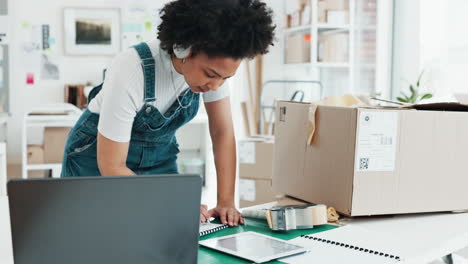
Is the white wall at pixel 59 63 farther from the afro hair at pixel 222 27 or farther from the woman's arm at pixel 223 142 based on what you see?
the afro hair at pixel 222 27

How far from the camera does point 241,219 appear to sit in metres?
1.30

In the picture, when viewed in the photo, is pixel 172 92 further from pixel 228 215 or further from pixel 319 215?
pixel 319 215

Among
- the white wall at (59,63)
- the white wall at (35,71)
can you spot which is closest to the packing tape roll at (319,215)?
the white wall at (59,63)

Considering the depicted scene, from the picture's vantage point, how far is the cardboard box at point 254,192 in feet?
9.38

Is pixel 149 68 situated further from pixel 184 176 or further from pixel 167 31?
pixel 184 176

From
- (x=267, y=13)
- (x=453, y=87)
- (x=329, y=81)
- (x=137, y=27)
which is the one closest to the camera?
(x=267, y=13)

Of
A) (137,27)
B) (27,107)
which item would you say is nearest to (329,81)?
(137,27)

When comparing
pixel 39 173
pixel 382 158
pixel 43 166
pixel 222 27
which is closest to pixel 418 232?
pixel 382 158

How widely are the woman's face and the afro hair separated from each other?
16 millimetres

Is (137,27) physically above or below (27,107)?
above

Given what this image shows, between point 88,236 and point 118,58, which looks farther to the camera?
point 118,58

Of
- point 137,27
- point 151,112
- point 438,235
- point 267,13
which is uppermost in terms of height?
point 137,27

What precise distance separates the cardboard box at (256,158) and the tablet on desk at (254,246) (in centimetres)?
166

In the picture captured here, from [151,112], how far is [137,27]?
3.63 m
